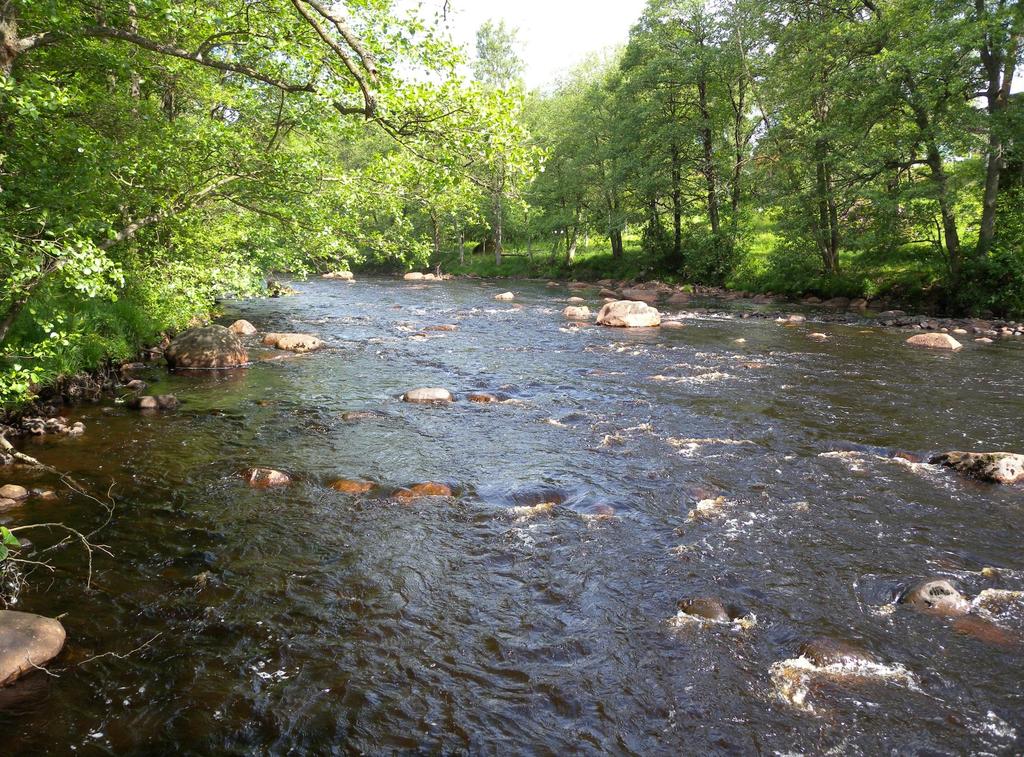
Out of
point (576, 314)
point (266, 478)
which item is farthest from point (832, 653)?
point (576, 314)

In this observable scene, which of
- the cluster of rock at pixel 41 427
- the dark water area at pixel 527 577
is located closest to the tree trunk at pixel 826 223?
the dark water area at pixel 527 577

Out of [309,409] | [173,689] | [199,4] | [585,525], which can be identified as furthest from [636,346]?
[173,689]

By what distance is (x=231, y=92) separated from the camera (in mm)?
14648

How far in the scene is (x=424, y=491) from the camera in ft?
28.9

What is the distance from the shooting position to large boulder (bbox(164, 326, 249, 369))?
16.8m

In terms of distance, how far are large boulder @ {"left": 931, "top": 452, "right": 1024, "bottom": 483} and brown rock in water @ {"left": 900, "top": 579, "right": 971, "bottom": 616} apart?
3701 millimetres

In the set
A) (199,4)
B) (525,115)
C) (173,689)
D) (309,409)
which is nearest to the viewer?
(173,689)

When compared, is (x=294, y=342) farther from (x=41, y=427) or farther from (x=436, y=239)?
(x=436, y=239)

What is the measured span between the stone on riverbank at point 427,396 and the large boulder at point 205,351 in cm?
635

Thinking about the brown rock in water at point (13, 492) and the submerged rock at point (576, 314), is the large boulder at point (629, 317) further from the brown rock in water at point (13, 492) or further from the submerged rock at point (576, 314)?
the brown rock in water at point (13, 492)

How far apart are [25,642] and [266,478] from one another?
4116 mm

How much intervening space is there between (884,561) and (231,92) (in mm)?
16052

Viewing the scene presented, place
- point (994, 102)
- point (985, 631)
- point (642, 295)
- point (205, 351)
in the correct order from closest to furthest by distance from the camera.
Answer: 1. point (985, 631)
2. point (205, 351)
3. point (994, 102)
4. point (642, 295)

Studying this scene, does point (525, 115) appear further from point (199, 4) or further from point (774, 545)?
point (774, 545)
